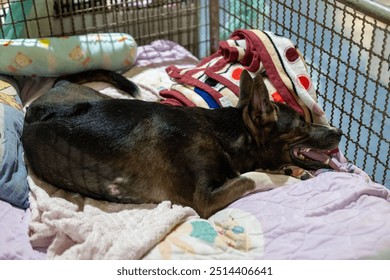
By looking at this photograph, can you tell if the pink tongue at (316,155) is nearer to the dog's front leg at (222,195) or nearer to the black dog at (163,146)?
the black dog at (163,146)

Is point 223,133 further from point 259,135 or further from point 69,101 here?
point 69,101

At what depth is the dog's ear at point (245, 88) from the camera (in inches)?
102

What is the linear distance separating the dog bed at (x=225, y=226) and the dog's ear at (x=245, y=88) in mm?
372

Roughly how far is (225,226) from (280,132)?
1.82ft

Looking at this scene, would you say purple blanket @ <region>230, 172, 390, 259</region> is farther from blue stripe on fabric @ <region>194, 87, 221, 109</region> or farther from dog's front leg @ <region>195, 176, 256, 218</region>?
blue stripe on fabric @ <region>194, 87, 221, 109</region>

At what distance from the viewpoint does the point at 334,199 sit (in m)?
2.22

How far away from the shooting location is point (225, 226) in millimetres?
2158

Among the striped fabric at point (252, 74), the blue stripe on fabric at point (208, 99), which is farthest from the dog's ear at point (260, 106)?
the blue stripe on fabric at point (208, 99)

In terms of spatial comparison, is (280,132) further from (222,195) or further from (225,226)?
(225,226)

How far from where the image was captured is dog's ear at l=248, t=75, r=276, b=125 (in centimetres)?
235

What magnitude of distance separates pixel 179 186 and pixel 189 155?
0.47 ft

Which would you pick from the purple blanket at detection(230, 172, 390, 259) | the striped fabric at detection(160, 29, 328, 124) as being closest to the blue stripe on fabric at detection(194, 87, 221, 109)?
the striped fabric at detection(160, 29, 328, 124)

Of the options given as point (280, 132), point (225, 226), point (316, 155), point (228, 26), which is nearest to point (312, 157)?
point (316, 155)

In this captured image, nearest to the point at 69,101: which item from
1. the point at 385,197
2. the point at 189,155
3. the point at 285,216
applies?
the point at 189,155
